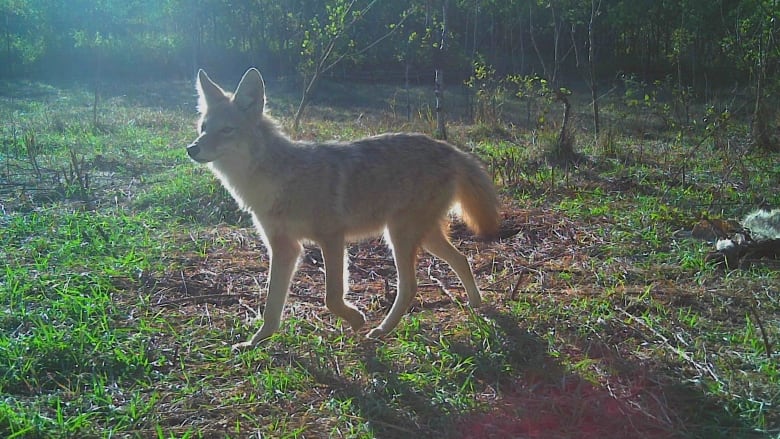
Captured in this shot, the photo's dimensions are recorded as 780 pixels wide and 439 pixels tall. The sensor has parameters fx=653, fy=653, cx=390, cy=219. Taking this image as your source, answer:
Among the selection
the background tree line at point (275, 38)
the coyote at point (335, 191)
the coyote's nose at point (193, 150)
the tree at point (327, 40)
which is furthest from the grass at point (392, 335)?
the background tree line at point (275, 38)

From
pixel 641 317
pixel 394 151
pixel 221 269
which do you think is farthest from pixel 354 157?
pixel 641 317

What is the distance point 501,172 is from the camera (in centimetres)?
827

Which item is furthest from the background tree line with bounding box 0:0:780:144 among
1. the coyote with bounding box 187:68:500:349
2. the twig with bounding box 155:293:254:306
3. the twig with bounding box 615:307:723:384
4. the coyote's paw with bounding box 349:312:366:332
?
the twig with bounding box 615:307:723:384

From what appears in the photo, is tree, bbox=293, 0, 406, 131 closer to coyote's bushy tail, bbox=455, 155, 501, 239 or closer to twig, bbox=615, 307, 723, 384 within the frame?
coyote's bushy tail, bbox=455, 155, 501, 239

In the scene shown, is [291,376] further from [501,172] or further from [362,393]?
[501,172]

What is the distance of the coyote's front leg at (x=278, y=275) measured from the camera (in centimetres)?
425

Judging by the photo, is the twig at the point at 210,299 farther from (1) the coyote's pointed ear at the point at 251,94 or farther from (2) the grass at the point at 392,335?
(1) the coyote's pointed ear at the point at 251,94

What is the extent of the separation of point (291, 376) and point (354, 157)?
67.4 inches

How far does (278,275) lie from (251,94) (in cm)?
129

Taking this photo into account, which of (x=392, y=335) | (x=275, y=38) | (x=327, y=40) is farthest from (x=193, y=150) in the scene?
Answer: (x=275, y=38)

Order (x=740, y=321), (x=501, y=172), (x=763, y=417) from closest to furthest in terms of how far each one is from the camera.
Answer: (x=763, y=417) < (x=740, y=321) < (x=501, y=172)

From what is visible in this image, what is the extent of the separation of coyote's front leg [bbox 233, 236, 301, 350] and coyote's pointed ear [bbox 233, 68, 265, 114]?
95 centimetres

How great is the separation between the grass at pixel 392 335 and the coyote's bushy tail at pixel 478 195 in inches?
18.5

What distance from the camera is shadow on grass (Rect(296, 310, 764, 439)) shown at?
302 cm
